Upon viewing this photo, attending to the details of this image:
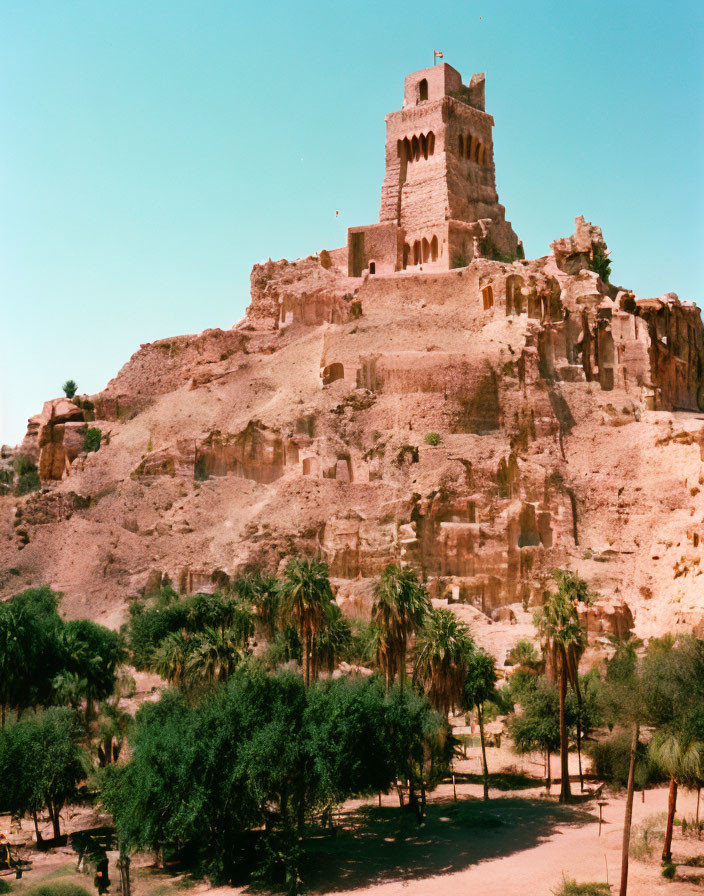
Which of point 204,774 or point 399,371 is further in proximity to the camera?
point 399,371

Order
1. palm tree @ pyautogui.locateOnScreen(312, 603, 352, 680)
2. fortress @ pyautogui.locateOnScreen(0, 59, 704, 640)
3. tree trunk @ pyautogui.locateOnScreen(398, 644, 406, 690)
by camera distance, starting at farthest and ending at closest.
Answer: fortress @ pyautogui.locateOnScreen(0, 59, 704, 640)
palm tree @ pyautogui.locateOnScreen(312, 603, 352, 680)
tree trunk @ pyautogui.locateOnScreen(398, 644, 406, 690)

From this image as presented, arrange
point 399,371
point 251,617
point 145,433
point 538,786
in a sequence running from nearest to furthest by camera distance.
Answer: point 538,786 → point 251,617 → point 399,371 → point 145,433

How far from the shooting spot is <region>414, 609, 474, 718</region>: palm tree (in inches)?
1342

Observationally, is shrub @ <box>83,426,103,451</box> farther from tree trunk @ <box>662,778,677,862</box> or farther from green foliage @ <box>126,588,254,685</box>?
tree trunk @ <box>662,778,677,862</box>

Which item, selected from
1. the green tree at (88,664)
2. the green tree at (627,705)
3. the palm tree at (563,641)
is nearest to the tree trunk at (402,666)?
the palm tree at (563,641)

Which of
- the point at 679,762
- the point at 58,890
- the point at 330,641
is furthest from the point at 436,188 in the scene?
the point at 58,890

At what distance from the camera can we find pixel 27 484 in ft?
234

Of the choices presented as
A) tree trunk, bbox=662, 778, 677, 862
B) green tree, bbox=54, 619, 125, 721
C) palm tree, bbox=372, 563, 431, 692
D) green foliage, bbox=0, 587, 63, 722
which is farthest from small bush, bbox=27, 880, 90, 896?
tree trunk, bbox=662, 778, 677, 862

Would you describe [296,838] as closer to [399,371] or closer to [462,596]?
[462,596]

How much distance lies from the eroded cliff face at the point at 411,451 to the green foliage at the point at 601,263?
1.89 ft

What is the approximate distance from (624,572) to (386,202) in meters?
37.2

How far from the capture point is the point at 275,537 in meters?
58.0

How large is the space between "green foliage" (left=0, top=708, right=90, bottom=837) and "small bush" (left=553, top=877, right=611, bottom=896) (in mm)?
14871

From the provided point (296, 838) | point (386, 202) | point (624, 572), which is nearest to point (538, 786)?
point (296, 838)
